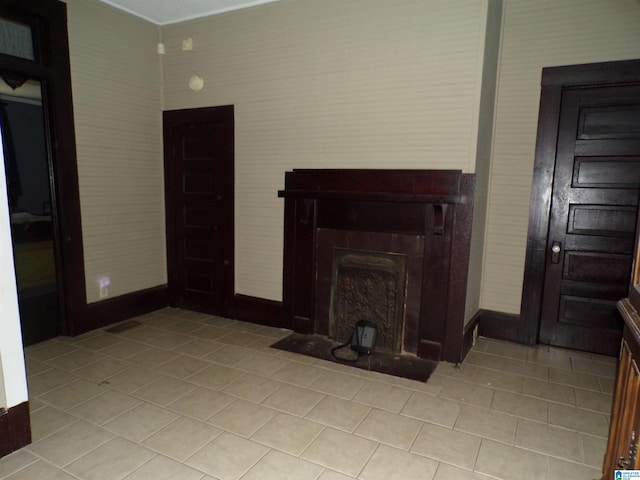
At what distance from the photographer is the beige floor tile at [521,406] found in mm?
2434

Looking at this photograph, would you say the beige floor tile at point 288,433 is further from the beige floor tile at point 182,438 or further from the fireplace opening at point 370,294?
→ the fireplace opening at point 370,294

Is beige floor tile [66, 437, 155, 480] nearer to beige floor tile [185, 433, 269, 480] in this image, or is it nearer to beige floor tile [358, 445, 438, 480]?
beige floor tile [185, 433, 269, 480]

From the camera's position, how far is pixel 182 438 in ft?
7.11

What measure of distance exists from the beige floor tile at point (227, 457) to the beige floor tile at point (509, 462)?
114 centimetres

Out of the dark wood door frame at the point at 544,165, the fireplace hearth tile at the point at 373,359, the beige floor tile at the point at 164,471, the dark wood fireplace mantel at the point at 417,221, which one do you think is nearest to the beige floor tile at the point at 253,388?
the fireplace hearth tile at the point at 373,359

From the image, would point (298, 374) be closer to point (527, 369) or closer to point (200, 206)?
point (527, 369)

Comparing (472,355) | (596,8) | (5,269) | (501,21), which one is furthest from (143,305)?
(596,8)

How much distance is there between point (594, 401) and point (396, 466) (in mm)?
1575

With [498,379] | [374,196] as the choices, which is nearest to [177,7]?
Result: [374,196]

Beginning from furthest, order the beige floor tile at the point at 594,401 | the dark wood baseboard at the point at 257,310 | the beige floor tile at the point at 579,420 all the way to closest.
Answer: the dark wood baseboard at the point at 257,310, the beige floor tile at the point at 594,401, the beige floor tile at the point at 579,420

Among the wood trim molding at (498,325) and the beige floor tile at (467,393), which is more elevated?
the wood trim molding at (498,325)

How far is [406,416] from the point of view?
94.7 inches

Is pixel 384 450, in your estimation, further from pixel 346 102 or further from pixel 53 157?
pixel 53 157

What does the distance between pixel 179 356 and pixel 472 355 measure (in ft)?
8.00
